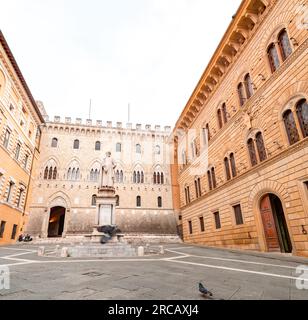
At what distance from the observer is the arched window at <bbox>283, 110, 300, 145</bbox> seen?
940 centimetres

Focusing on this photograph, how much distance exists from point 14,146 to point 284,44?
21547 millimetres

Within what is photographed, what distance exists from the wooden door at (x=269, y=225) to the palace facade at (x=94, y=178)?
1605cm

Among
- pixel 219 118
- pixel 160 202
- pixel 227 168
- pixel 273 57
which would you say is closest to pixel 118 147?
pixel 160 202

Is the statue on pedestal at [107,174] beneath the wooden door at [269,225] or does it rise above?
above

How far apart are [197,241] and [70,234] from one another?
1416cm

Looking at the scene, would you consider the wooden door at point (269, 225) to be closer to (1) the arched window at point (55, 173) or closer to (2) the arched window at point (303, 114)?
(2) the arched window at point (303, 114)

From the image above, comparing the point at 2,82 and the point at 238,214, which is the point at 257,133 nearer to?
the point at 238,214

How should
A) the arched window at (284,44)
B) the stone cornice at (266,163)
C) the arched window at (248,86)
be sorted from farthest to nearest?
1. the arched window at (248,86)
2. the arched window at (284,44)
3. the stone cornice at (266,163)

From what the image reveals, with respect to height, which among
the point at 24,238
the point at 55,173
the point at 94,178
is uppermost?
the point at 55,173

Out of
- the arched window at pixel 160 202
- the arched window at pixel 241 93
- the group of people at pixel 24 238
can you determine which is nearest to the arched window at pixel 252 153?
the arched window at pixel 241 93

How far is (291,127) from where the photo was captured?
31.7ft

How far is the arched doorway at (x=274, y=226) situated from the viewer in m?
10.6

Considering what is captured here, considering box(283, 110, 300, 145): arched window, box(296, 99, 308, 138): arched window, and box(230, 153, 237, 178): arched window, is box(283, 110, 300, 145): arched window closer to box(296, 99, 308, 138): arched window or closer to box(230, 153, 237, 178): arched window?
box(296, 99, 308, 138): arched window
